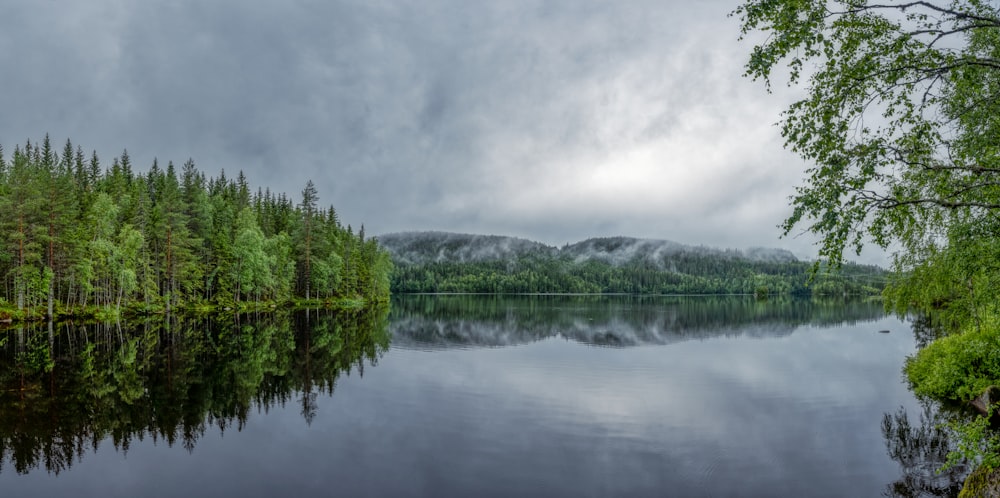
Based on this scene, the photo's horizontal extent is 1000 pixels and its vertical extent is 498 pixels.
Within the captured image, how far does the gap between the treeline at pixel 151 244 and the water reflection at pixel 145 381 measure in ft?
46.5

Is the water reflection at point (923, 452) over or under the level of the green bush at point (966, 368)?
under

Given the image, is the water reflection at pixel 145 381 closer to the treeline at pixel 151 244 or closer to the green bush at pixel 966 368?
the treeline at pixel 151 244

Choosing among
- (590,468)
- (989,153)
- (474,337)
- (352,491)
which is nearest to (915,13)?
(989,153)

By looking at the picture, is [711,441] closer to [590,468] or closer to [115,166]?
[590,468]

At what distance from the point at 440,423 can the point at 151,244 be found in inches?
2566

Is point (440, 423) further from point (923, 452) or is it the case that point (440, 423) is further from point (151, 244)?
point (151, 244)

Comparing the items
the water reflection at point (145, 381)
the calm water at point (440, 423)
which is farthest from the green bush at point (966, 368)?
the water reflection at point (145, 381)

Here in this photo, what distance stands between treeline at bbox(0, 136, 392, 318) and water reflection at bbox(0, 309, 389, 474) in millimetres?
14175

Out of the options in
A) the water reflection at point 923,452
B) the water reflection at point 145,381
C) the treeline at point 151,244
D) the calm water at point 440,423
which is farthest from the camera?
the treeline at point 151,244

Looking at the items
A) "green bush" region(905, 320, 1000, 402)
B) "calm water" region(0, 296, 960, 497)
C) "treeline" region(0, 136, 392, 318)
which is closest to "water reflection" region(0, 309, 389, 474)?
"calm water" region(0, 296, 960, 497)

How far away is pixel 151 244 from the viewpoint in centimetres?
6944

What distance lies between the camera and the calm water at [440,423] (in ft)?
46.8

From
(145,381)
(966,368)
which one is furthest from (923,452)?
(145,381)

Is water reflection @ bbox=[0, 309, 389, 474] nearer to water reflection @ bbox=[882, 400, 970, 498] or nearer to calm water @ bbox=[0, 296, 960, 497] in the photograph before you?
calm water @ bbox=[0, 296, 960, 497]
